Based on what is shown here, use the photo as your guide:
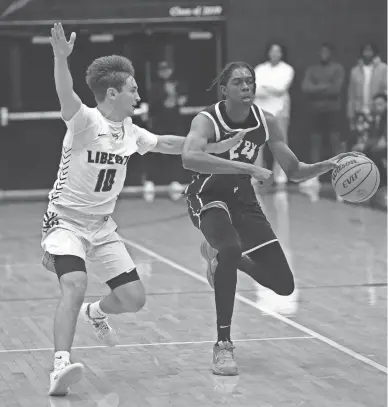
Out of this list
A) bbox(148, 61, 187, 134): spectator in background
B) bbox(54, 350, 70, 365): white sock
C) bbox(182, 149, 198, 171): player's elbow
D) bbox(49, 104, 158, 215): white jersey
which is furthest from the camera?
bbox(148, 61, 187, 134): spectator in background

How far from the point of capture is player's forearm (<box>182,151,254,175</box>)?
24.0ft

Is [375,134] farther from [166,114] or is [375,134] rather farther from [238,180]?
[238,180]

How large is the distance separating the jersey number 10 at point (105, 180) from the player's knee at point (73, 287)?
0.56 m

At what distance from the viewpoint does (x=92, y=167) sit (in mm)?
7086

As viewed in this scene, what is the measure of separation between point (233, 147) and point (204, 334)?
151 cm

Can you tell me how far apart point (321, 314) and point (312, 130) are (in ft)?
38.2

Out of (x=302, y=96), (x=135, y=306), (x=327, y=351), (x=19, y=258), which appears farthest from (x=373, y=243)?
(x=302, y=96)

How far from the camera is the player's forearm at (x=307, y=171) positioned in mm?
7848

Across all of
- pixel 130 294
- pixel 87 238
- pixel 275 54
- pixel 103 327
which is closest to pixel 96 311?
pixel 103 327

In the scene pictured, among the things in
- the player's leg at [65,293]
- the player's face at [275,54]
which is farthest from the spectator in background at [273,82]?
the player's leg at [65,293]

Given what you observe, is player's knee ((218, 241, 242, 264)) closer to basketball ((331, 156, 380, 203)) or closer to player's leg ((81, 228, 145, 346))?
player's leg ((81, 228, 145, 346))

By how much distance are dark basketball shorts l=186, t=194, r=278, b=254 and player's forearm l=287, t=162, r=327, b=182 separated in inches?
14.5

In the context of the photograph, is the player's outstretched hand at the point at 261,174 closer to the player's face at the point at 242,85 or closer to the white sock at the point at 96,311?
the player's face at the point at 242,85

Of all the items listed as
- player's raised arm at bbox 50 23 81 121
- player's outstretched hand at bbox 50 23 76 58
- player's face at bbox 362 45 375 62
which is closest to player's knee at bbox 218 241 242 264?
player's raised arm at bbox 50 23 81 121
